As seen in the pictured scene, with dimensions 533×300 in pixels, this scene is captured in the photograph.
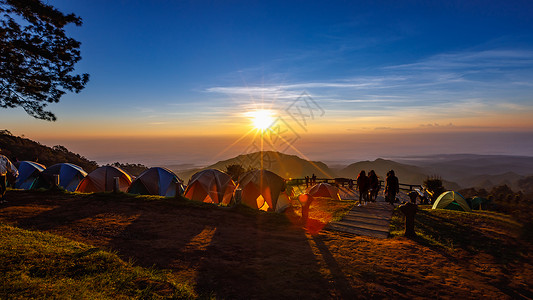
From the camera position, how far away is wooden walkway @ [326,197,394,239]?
9.58 metres

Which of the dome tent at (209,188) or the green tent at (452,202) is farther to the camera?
the dome tent at (209,188)

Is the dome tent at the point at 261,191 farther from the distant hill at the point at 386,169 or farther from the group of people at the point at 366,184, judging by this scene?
the distant hill at the point at 386,169

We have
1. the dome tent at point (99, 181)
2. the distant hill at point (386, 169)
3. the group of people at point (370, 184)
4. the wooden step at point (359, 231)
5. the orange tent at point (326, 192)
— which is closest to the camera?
the wooden step at point (359, 231)

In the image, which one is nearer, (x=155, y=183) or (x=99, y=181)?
(x=155, y=183)

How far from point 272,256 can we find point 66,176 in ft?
66.7

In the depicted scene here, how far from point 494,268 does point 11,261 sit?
36.7ft

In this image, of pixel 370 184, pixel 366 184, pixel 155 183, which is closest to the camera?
pixel 366 184

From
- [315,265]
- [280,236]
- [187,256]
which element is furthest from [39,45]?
[315,265]

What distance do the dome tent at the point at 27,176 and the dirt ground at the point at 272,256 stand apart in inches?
438

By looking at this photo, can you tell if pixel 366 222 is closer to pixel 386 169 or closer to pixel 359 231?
pixel 359 231

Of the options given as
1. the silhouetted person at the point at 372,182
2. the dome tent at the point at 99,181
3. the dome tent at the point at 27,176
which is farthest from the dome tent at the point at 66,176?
the silhouetted person at the point at 372,182

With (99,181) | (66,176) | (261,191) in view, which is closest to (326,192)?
(261,191)

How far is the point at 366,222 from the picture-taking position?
34.7 ft

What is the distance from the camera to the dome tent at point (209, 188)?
1719 centimetres
